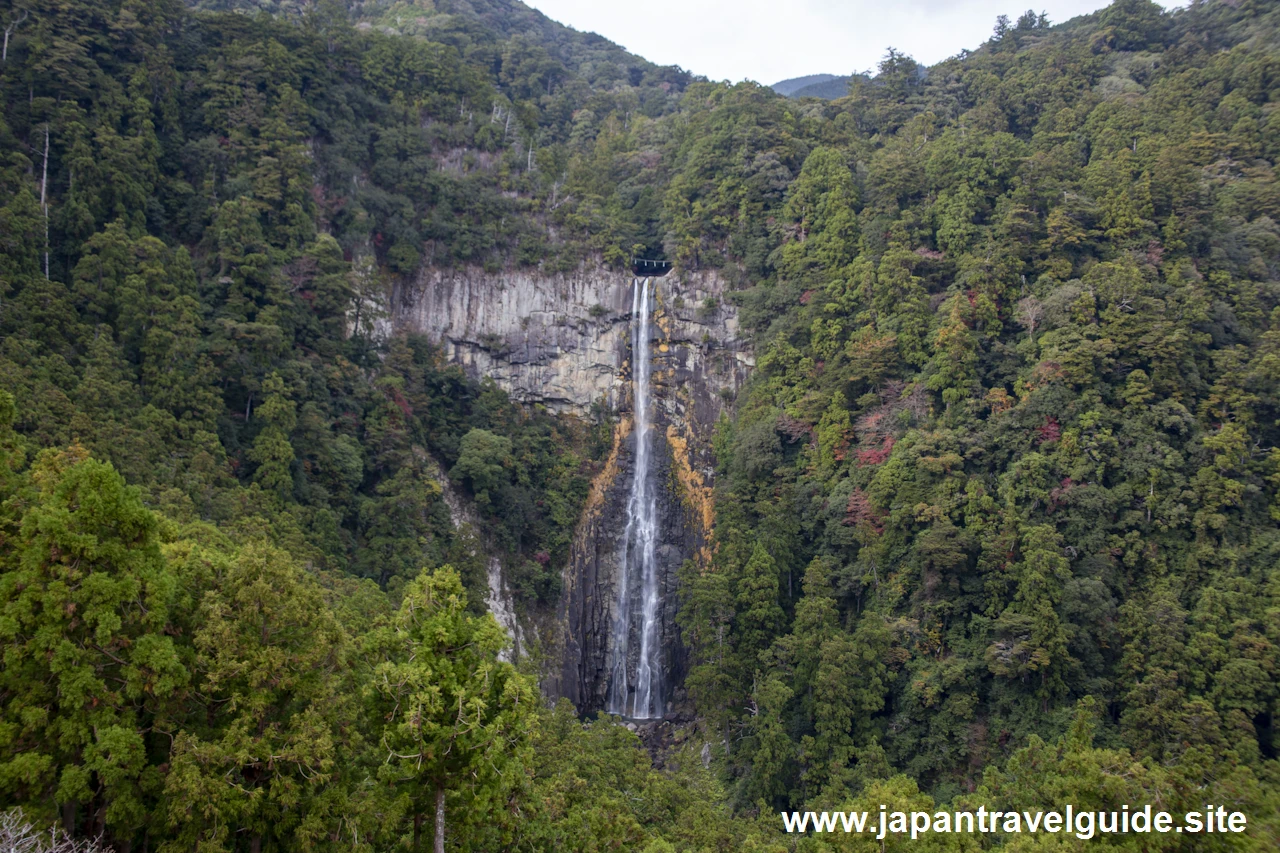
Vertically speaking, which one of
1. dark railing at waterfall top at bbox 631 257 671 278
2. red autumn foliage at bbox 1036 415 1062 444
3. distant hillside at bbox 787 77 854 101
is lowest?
red autumn foliage at bbox 1036 415 1062 444

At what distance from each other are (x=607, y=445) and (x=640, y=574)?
5.71 metres

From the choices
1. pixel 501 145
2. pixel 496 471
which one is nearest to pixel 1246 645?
pixel 496 471

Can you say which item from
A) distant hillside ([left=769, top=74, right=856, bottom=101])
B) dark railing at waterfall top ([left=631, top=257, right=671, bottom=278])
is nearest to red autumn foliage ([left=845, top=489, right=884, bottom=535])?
dark railing at waterfall top ([left=631, top=257, right=671, bottom=278])

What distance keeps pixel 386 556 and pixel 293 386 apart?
598 centimetres

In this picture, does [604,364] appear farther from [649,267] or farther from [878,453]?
[878,453]

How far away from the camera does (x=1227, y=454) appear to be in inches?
878

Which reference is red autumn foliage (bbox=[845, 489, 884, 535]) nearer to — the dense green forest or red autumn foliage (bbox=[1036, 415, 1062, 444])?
the dense green forest

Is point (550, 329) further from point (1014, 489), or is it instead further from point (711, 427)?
point (1014, 489)

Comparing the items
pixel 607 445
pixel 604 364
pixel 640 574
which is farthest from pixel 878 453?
pixel 604 364

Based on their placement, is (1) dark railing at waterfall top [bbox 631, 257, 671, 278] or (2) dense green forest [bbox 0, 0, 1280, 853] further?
(1) dark railing at waterfall top [bbox 631, 257, 671, 278]

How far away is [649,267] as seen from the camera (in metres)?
39.7

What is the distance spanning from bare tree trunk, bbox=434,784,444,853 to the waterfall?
21040mm

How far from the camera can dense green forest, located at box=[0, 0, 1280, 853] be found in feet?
39.0

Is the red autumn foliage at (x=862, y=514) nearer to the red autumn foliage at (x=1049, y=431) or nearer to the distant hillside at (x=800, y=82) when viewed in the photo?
Result: the red autumn foliage at (x=1049, y=431)
